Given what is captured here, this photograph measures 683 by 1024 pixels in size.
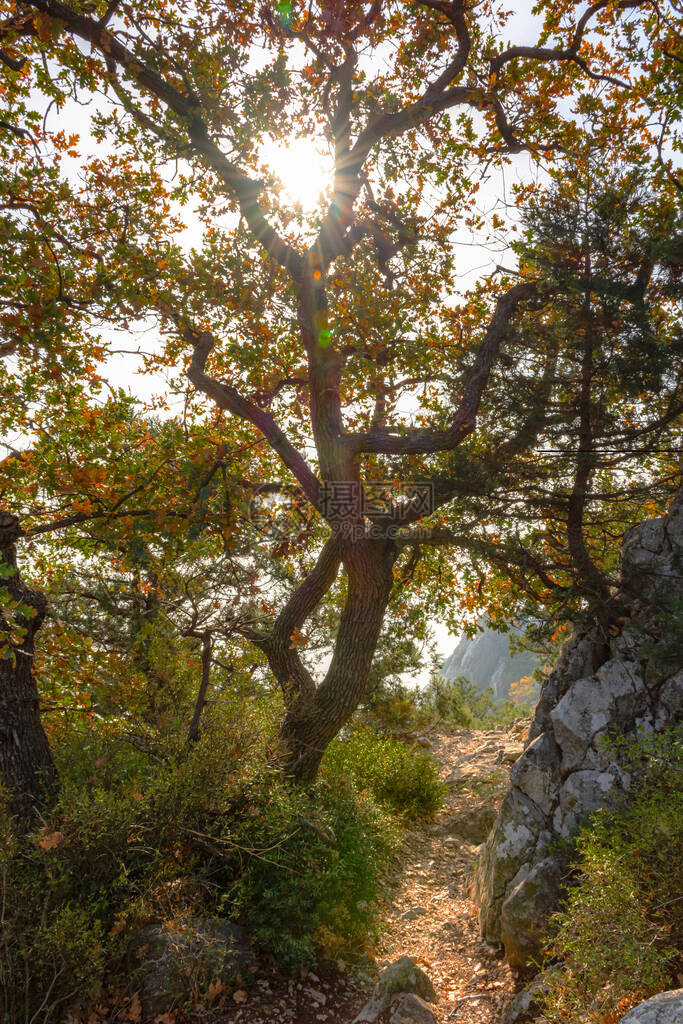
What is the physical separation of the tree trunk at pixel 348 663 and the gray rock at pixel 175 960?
217cm

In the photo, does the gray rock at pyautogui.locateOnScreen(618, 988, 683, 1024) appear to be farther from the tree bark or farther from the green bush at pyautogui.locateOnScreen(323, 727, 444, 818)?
the green bush at pyautogui.locateOnScreen(323, 727, 444, 818)

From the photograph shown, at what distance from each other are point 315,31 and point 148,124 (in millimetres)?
2008

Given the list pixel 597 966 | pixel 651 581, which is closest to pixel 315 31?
pixel 651 581

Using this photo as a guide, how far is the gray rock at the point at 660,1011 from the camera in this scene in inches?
79.5

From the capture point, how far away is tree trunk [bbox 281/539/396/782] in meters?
6.17

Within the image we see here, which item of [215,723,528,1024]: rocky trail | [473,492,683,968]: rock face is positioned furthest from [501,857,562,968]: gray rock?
[215,723,528,1024]: rocky trail

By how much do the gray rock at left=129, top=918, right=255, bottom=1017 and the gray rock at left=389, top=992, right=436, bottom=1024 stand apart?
1.18 meters

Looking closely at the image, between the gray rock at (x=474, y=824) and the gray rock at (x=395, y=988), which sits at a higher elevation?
the gray rock at (x=474, y=824)

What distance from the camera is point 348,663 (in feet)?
20.7

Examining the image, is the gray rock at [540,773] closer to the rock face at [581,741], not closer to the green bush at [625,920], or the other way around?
the rock face at [581,741]

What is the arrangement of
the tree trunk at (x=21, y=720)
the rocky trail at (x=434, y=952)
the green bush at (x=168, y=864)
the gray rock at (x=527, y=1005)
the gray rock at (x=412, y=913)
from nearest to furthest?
1. the green bush at (x=168, y=864)
2. the gray rock at (x=527, y=1005)
3. the rocky trail at (x=434, y=952)
4. the tree trunk at (x=21, y=720)
5. the gray rock at (x=412, y=913)

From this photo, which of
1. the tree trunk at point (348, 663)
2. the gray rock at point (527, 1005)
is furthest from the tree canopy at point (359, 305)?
the gray rock at point (527, 1005)

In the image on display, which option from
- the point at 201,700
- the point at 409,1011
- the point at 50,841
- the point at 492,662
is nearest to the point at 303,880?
the point at 409,1011

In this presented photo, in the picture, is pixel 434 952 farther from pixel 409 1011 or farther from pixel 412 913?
pixel 409 1011
